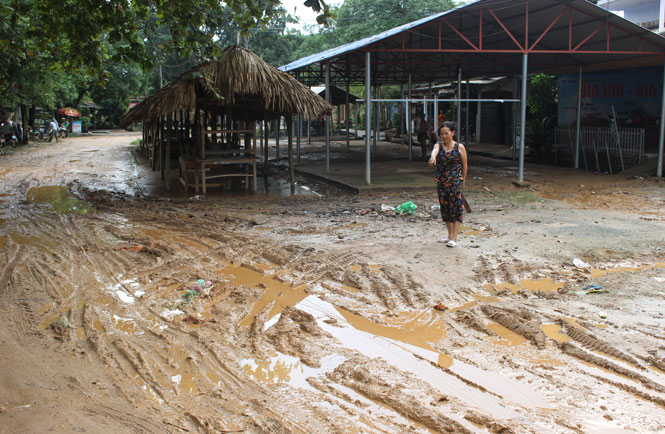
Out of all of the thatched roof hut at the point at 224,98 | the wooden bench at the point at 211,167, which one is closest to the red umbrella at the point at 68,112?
the thatched roof hut at the point at 224,98

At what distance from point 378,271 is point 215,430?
11.8 ft

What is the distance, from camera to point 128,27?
8.39 metres

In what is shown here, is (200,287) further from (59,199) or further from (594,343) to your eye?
(59,199)

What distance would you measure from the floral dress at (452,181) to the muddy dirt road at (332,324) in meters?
0.55

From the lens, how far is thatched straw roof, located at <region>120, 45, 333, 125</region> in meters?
11.7

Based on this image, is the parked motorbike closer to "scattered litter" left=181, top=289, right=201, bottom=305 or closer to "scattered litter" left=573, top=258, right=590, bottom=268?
"scattered litter" left=181, top=289, right=201, bottom=305

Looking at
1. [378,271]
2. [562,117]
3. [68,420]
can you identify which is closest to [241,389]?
[68,420]

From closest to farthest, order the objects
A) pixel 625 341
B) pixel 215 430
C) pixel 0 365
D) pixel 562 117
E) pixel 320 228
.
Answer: pixel 215 430
pixel 0 365
pixel 625 341
pixel 320 228
pixel 562 117

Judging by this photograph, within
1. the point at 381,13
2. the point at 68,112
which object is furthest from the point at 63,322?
the point at 68,112

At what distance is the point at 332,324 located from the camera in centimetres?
538

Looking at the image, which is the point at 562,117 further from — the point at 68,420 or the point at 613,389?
the point at 68,420

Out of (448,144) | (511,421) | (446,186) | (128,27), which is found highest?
(128,27)

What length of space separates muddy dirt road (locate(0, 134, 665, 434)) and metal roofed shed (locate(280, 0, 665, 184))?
209 inches

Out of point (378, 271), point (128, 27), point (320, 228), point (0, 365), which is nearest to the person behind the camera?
point (0, 365)
